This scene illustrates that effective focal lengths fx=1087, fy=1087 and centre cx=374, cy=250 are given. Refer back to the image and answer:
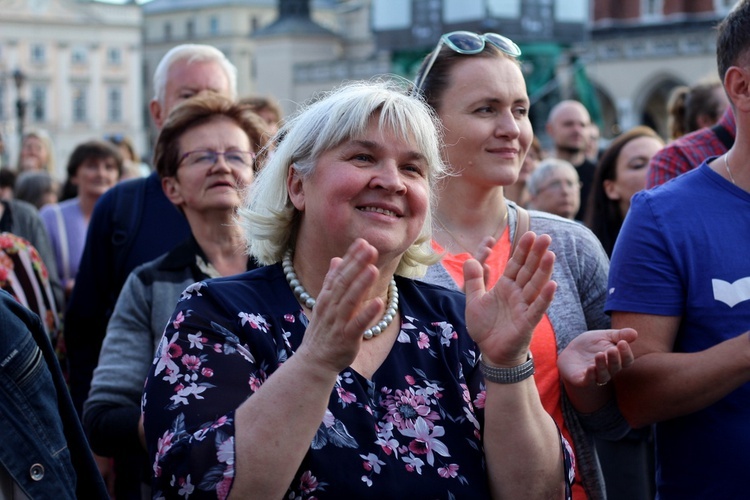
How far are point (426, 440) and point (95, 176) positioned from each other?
5150mm

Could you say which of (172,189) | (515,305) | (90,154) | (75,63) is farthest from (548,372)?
(75,63)

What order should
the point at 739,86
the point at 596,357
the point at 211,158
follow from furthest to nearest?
the point at 211,158
the point at 739,86
the point at 596,357

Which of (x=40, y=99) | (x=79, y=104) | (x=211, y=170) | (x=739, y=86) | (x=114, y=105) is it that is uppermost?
(x=739, y=86)

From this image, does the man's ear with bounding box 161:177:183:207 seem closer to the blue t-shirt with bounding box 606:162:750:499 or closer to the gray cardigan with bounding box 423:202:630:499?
the gray cardigan with bounding box 423:202:630:499

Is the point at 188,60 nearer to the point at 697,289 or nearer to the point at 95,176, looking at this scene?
the point at 95,176

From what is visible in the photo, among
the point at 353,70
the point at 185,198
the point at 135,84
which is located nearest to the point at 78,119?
the point at 135,84

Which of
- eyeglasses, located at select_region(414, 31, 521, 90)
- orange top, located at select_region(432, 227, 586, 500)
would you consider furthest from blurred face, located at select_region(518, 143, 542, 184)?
orange top, located at select_region(432, 227, 586, 500)

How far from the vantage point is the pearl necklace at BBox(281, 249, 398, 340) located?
2.72m

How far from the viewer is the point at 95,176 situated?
7.21 metres

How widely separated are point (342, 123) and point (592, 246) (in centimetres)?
123

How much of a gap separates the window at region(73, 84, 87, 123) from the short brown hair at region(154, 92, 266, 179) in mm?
77237

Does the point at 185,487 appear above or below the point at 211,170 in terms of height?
below

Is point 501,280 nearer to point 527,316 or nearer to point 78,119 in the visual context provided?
point 527,316

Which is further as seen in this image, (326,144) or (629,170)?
(629,170)
